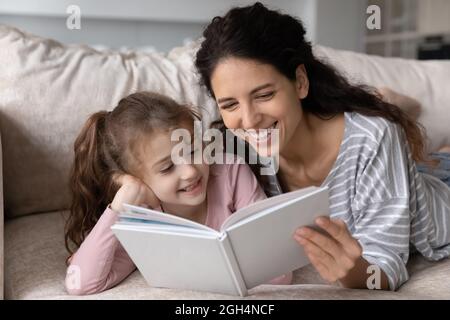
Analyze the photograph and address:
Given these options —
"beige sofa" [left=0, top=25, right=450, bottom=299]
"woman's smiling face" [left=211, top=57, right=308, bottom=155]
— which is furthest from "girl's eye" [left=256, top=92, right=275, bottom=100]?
"beige sofa" [left=0, top=25, right=450, bottom=299]

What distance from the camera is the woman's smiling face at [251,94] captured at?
77 cm

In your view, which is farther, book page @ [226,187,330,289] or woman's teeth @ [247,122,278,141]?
woman's teeth @ [247,122,278,141]

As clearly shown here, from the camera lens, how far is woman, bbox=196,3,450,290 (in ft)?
2.54

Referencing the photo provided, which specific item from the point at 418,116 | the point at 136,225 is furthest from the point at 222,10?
the point at 418,116

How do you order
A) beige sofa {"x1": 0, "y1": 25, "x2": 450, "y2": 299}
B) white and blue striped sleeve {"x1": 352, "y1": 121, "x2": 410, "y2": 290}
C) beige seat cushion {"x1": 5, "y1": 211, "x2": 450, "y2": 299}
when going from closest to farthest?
beige seat cushion {"x1": 5, "y1": 211, "x2": 450, "y2": 299} → white and blue striped sleeve {"x1": 352, "y1": 121, "x2": 410, "y2": 290} → beige sofa {"x1": 0, "y1": 25, "x2": 450, "y2": 299}

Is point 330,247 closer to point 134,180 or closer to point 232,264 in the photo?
point 232,264

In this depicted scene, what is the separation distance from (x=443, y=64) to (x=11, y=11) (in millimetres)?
993

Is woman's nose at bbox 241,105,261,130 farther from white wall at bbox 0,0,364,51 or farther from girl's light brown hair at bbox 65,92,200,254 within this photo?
white wall at bbox 0,0,364,51

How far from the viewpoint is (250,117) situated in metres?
0.77

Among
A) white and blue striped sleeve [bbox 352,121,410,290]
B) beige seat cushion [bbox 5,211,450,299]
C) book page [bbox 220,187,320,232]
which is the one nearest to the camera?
book page [bbox 220,187,320,232]

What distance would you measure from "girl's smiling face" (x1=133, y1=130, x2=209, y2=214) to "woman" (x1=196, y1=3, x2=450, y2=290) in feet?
0.27

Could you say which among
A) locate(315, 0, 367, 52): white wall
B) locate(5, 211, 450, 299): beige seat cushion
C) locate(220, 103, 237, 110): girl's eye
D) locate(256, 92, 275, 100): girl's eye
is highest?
locate(315, 0, 367, 52): white wall

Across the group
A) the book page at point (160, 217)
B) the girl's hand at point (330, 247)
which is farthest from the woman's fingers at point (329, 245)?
the book page at point (160, 217)

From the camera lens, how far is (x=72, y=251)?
0.95 meters
